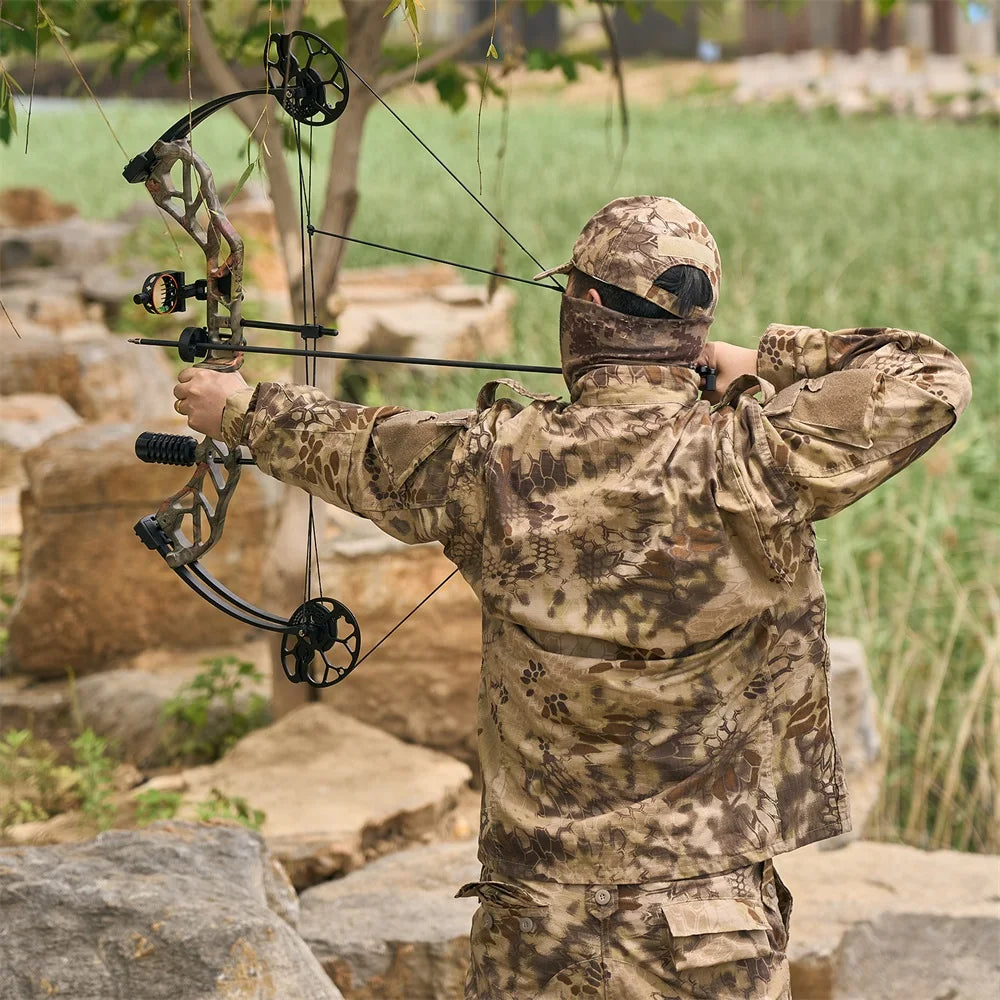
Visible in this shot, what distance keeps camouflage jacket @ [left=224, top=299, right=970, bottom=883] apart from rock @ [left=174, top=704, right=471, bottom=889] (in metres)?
1.74

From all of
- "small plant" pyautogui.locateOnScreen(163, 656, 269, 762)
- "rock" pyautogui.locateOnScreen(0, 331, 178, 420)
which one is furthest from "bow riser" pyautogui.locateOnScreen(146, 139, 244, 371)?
"rock" pyautogui.locateOnScreen(0, 331, 178, 420)

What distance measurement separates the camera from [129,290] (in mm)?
11430

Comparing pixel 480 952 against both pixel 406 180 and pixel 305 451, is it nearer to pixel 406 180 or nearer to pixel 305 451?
pixel 305 451

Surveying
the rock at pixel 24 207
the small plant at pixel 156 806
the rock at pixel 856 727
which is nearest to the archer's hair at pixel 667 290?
the small plant at pixel 156 806

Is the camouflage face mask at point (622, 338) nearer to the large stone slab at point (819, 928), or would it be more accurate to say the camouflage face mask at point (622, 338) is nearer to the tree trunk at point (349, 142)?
the large stone slab at point (819, 928)

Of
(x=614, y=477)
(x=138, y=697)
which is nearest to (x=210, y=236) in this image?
(x=614, y=477)

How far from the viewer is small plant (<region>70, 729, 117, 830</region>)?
4328 millimetres

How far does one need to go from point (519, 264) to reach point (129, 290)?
3.07m

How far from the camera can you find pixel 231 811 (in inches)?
165

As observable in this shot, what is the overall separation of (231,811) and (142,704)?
1098 mm

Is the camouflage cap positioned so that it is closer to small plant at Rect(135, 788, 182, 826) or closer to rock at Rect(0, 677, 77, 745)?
small plant at Rect(135, 788, 182, 826)

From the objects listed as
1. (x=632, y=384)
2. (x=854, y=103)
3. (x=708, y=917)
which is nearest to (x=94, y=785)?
(x=708, y=917)

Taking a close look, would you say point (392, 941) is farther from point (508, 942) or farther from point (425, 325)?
point (425, 325)

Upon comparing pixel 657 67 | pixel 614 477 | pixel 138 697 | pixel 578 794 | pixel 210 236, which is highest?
pixel 657 67
